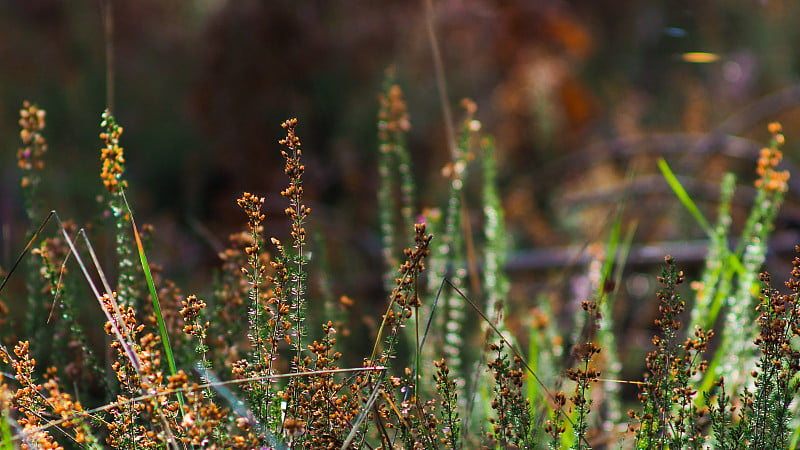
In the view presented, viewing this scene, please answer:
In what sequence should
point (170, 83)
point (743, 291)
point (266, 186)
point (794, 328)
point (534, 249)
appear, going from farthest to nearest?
1. point (170, 83)
2. point (266, 186)
3. point (534, 249)
4. point (743, 291)
5. point (794, 328)

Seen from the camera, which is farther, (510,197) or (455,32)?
(455,32)

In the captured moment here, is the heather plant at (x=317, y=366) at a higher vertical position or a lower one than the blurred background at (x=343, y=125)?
lower

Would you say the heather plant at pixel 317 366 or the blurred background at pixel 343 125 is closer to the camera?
the heather plant at pixel 317 366

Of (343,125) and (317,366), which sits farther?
(343,125)

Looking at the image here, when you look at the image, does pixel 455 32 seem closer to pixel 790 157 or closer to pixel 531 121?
pixel 531 121

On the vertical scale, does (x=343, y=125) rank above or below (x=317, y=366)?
above

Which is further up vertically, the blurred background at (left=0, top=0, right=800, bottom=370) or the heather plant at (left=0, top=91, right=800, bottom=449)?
the blurred background at (left=0, top=0, right=800, bottom=370)

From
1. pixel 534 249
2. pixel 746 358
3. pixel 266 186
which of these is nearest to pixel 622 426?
pixel 746 358

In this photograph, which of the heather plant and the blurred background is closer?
the heather plant
